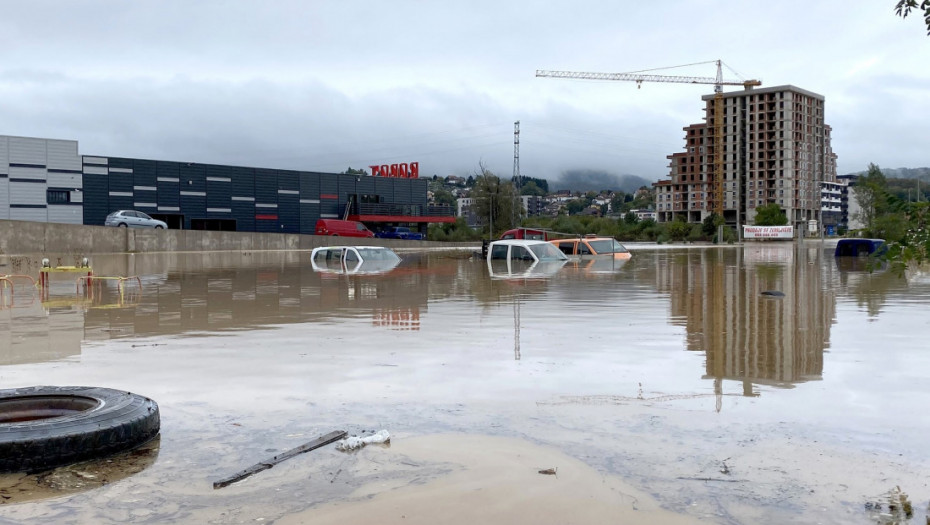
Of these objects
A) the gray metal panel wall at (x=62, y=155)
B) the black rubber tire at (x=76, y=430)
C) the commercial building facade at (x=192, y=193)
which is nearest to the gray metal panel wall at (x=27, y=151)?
the commercial building facade at (x=192, y=193)

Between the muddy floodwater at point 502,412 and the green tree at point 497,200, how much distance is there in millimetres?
88788

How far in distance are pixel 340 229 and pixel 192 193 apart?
1885cm

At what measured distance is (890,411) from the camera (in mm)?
6836

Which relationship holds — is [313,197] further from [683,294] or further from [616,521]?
[616,521]

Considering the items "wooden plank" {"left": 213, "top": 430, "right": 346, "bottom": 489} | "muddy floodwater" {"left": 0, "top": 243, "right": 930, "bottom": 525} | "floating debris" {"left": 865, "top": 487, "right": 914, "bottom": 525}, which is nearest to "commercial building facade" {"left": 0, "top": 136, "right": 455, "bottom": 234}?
"muddy floodwater" {"left": 0, "top": 243, "right": 930, "bottom": 525}

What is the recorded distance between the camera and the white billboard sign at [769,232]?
10906cm

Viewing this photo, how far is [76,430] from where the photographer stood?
5.56 metres

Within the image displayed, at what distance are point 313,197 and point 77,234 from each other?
48151 mm

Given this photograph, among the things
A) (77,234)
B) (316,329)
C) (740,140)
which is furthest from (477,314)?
(740,140)

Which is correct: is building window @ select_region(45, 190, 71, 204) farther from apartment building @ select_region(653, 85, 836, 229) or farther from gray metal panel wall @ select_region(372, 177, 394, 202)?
apartment building @ select_region(653, 85, 836, 229)

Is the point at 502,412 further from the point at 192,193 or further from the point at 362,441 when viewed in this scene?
the point at 192,193

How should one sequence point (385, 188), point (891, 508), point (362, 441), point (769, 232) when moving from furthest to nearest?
point (769, 232) → point (385, 188) → point (362, 441) → point (891, 508)

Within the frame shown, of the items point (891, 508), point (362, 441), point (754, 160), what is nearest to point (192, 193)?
point (362, 441)

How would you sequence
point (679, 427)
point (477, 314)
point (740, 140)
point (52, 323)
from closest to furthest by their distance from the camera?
point (679, 427) → point (52, 323) → point (477, 314) → point (740, 140)
